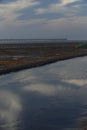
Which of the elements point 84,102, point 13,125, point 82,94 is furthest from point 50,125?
point 82,94

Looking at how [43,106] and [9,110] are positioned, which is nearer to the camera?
[9,110]

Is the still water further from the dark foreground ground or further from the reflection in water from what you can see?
the dark foreground ground

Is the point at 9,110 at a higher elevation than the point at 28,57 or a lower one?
lower

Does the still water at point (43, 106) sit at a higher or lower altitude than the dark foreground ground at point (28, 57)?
lower

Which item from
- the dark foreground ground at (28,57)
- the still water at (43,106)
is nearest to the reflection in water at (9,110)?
the still water at (43,106)

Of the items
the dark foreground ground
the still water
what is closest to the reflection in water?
the still water

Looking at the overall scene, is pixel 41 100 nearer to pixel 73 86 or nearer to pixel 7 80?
pixel 73 86

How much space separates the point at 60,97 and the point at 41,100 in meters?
1.67

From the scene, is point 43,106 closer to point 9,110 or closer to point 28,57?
point 9,110

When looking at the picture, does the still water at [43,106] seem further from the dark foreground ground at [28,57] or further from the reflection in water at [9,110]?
the dark foreground ground at [28,57]

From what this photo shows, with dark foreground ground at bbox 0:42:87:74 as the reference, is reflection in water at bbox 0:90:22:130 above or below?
below

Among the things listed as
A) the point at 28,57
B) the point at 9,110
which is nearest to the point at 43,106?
the point at 9,110

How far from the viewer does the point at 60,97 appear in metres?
26.3

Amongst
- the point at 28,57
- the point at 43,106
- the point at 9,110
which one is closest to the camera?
the point at 9,110
